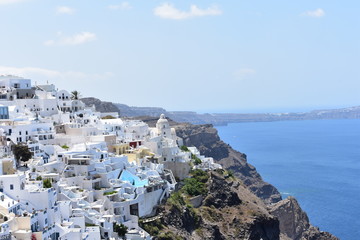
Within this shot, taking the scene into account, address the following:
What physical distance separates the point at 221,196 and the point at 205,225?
7.30m

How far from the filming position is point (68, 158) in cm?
4828

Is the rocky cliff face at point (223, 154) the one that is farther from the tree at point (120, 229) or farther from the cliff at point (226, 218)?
the tree at point (120, 229)

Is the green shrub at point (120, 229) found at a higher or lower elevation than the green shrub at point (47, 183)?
lower

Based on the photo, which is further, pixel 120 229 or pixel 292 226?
pixel 292 226

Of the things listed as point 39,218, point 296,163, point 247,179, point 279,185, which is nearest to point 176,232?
point 39,218

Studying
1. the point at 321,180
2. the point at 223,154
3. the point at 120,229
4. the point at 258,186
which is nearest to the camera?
the point at 120,229

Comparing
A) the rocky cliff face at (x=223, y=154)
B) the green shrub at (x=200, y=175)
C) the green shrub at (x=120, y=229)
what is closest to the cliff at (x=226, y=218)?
the green shrub at (x=200, y=175)

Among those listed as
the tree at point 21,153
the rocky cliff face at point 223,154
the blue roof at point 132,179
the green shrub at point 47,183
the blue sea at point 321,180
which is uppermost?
the tree at point 21,153

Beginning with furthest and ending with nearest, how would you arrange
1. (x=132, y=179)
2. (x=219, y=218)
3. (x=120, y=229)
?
(x=219, y=218), (x=132, y=179), (x=120, y=229)

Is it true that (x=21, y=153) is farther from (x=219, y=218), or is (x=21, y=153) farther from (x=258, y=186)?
(x=258, y=186)

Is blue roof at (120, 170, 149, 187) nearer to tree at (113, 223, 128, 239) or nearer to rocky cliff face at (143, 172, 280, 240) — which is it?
rocky cliff face at (143, 172, 280, 240)

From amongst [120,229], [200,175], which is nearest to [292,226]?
[200,175]

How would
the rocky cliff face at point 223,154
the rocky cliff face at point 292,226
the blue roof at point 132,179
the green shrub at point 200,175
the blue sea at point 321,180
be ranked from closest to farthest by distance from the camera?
the blue roof at point 132,179 → the green shrub at point 200,175 → the rocky cliff face at point 292,226 → the blue sea at point 321,180 → the rocky cliff face at point 223,154

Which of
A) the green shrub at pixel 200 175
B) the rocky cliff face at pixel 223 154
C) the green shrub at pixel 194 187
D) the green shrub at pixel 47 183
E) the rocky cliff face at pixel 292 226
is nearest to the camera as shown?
the green shrub at pixel 47 183
